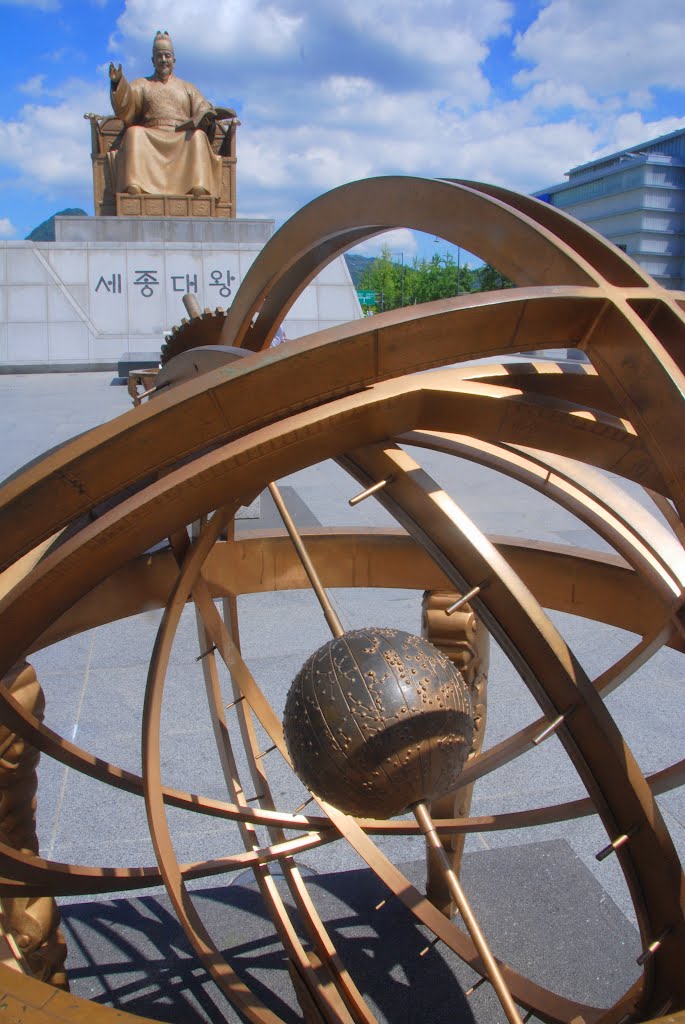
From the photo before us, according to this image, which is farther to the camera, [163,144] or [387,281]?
[387,281]

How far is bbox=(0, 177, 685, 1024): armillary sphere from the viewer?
1615mm

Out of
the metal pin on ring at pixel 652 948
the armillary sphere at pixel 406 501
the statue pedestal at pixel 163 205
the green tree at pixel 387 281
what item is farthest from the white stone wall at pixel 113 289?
the green tree at pixel 387 281

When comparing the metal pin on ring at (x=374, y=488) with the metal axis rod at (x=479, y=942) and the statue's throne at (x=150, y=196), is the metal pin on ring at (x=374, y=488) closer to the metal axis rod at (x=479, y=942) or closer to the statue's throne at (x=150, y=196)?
the metal axis rod at (x=479, y=942)

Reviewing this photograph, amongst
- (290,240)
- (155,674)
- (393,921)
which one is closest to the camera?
(155,674)

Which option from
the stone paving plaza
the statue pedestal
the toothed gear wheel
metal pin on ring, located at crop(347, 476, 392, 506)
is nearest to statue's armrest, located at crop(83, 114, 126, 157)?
the statue pedestal

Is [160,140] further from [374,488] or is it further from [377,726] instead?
[377,726]

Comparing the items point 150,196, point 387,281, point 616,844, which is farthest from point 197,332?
point 387,281

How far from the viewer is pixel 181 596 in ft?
8.00

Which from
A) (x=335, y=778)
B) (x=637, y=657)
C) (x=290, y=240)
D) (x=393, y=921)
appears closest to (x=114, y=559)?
(x=335, y=778)

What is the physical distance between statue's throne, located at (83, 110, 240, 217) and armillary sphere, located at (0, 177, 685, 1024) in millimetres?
16255

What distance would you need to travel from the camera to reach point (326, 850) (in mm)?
3885

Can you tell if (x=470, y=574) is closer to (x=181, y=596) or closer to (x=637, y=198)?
(x=181, y=596)

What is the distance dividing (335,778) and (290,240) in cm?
166

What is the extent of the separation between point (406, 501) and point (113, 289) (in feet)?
56.2
